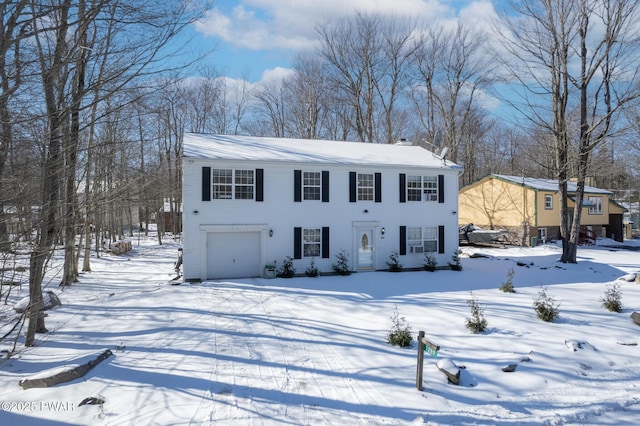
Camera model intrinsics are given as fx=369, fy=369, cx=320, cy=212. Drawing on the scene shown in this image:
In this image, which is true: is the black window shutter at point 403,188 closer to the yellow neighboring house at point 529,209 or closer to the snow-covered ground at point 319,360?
the snow-covered ground at point 319,360

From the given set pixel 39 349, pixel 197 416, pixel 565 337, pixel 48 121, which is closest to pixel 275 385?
pixel 197 416

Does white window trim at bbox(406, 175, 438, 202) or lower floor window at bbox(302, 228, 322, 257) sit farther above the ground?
white window trim at bbox(406, 175, 438, 202)

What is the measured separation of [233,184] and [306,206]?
9.65ft

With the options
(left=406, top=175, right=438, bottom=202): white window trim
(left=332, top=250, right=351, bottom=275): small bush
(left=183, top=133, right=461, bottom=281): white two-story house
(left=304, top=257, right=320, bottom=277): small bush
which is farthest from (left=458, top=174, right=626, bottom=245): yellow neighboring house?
(left=304, top=257, right=320, bottom=277): small bush

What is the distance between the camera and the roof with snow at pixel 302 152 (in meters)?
14.3

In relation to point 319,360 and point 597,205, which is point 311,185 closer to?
point 319,360

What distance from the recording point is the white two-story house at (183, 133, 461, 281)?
533 inches

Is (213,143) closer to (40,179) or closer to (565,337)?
(40,179)

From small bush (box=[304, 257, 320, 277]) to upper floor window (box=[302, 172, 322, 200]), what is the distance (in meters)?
2.49

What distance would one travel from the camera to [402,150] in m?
18.3

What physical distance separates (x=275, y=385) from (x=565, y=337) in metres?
6.08

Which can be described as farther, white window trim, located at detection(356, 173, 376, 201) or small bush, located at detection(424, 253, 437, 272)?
small bush, located at detection(424, 253, 437, 272)

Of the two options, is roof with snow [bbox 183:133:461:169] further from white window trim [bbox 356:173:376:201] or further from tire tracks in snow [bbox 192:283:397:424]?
tire tracks in snow [bbox 192:283:397:424]

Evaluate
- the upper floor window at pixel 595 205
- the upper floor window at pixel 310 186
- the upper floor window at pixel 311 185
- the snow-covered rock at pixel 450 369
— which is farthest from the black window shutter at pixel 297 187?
the upper floor window at pixel 595 205
